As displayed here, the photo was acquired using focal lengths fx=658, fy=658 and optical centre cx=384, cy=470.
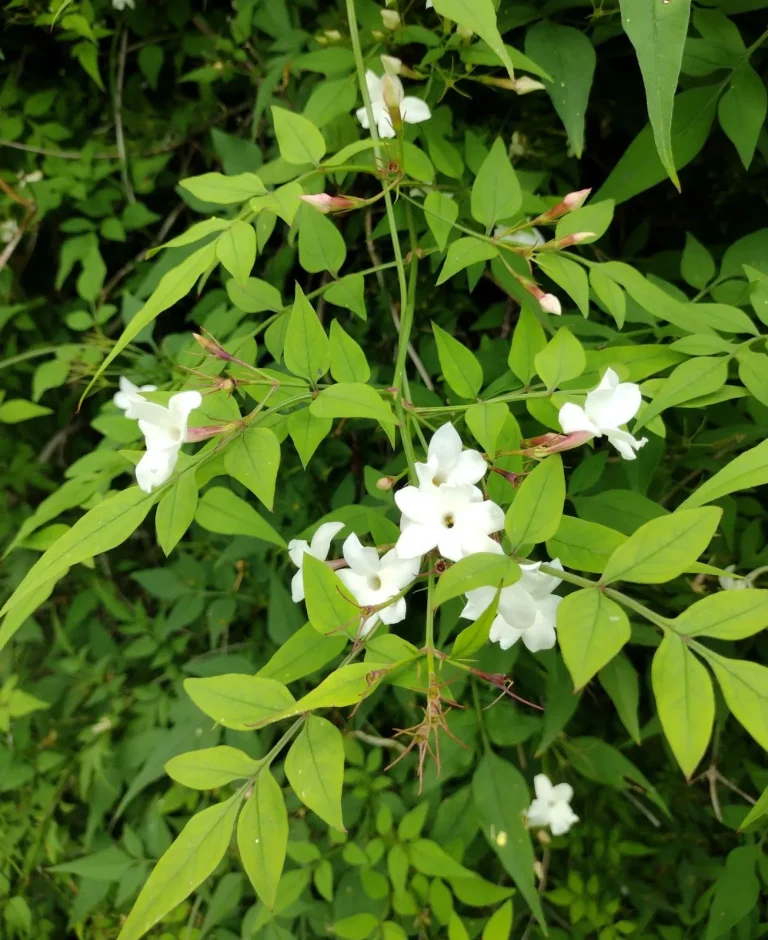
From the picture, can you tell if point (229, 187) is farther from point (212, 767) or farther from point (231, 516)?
point (212, 767)

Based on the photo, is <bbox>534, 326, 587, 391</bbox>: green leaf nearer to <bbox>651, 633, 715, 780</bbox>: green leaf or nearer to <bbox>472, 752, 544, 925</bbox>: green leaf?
<bbox>651, 633, 715, 780</bbox>: green leaf

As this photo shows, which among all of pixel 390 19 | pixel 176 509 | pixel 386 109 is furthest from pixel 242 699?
pixel 390 19

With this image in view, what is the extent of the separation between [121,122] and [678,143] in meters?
1.08

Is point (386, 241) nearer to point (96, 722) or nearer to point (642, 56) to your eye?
point (642, 56)

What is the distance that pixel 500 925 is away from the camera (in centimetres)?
75

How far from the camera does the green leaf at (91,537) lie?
584 mm

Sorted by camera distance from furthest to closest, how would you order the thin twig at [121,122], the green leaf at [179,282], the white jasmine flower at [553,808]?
the thin twig at [121,122] < the white jasmine flower at [553,808] < the green leaf at [179,282]

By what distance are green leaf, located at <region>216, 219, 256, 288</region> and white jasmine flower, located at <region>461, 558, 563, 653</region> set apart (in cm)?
38

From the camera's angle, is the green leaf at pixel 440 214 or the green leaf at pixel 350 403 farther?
the green leaf at pixel 440 214

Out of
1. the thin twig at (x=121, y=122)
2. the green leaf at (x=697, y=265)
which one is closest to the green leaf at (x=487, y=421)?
the green leaf at (x=697, y=265)

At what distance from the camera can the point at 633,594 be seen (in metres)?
1.06

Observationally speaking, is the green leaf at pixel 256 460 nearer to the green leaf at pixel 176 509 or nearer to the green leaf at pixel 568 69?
the green leaf at pixel 176 509

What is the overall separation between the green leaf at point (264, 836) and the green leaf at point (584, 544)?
0.30 m

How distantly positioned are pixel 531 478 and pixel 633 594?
2.17ft
